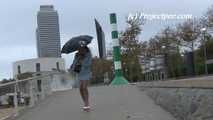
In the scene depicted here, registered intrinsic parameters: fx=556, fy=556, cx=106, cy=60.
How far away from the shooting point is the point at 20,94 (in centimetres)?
1670

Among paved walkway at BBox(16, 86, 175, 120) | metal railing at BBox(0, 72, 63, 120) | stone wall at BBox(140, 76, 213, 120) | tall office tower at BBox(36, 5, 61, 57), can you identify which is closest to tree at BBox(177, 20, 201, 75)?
tall office tower at BBox(36, 5, 61, 57)

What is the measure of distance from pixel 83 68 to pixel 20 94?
3.64 m

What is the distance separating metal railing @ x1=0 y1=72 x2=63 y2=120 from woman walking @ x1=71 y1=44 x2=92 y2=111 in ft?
6.29

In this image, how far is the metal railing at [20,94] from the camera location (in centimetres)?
1537

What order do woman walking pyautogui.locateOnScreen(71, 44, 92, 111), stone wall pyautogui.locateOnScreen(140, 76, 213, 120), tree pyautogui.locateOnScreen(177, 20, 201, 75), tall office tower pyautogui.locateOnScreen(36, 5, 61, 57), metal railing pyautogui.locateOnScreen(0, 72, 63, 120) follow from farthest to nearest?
tall office tower pyautogui.locateOnScreen(36, 5, 61, 57) → tree pyautogui.locateOnScreen(177, 20, 201, 75) → metal railing pyautogui.locateOnScreen(0, 72, 63, 120) → woman walking pyautogui.locateOnScreen(71, 44, 92, 111) → stone wall pyautogui.locateOnScreen(140, 76, 213, 120)

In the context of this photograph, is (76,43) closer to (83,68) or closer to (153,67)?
(83,68)

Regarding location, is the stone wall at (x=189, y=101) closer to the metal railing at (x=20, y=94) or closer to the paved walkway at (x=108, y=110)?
the paved walkway at (x=108, y=110)

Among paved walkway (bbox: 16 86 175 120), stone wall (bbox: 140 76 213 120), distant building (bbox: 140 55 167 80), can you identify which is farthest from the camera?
distant building (bbox: 140 55 167 80)

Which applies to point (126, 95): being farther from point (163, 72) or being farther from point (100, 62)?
point (100, 62)

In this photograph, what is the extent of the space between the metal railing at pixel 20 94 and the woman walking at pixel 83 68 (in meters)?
1.92

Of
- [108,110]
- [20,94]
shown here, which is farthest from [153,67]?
[108,110]

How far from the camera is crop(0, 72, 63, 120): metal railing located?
15368 mm

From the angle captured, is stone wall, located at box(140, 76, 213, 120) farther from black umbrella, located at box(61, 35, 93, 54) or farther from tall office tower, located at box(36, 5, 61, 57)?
tall office tower, located at box(36, 5, 61, 57)

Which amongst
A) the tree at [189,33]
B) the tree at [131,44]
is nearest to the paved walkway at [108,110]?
the tree at [131,44]
